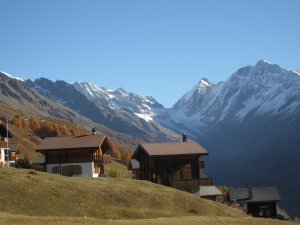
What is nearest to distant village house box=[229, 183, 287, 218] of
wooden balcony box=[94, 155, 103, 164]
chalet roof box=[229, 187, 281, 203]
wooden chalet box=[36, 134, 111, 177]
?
chalet roof box=[229, 187, 281, 203]

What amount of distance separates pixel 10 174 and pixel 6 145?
26597 millimetres

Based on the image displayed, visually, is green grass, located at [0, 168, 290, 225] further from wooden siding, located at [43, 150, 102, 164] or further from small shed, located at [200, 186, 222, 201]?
small shed, located at [200, 186, 222, 201]

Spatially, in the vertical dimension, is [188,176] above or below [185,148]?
below

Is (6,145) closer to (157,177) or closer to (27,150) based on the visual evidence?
(157,177)

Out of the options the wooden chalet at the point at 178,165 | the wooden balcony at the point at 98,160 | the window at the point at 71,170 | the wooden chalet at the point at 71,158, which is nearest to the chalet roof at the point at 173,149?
the wooden chalet at the point at 178,165

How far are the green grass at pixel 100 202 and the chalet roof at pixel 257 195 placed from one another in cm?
3984

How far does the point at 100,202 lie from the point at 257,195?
179 ft

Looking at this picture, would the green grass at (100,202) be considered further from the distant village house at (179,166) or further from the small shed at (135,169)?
the small shed at (135,169)

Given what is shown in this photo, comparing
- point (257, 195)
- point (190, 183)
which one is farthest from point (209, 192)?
point (190, 183)

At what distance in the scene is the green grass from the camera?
134 feet

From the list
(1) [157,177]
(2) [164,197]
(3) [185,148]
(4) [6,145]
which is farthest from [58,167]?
(2) [164,197]

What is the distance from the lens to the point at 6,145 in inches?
2958

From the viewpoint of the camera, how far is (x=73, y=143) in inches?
2835

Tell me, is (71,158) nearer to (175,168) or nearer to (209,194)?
(175,168)
